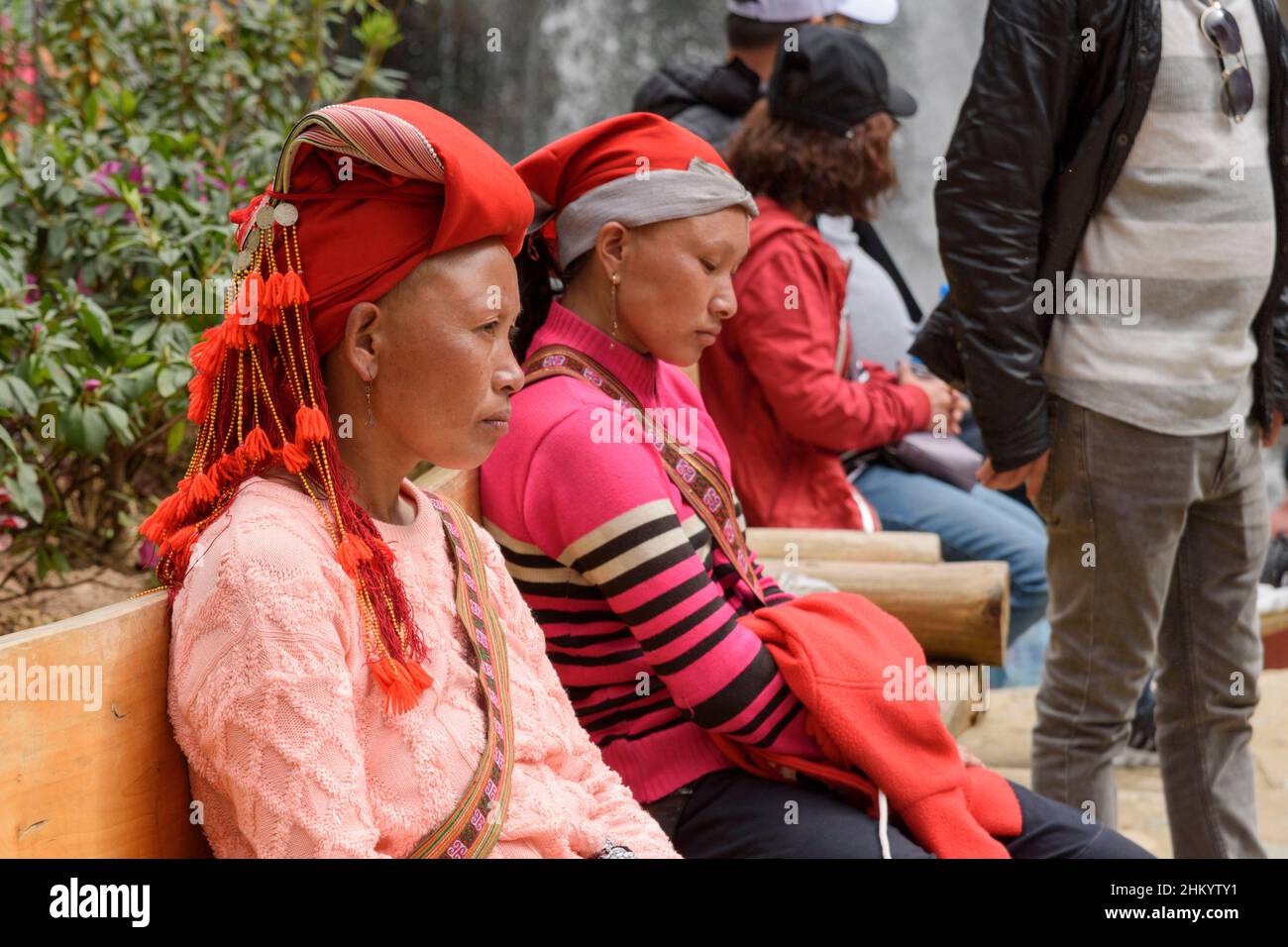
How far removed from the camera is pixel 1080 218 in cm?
286

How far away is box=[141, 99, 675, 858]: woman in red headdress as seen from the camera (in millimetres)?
1466

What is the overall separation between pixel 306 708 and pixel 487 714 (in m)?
0.31

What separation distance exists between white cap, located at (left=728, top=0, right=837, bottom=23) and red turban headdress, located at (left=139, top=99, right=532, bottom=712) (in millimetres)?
3072

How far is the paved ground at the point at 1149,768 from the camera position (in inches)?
153

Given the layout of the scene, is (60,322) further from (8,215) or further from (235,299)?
(235,299)

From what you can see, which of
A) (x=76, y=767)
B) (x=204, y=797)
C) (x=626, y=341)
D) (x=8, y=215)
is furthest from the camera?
(x=8, y=215)

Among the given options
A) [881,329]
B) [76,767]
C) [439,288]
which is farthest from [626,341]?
[881,329]

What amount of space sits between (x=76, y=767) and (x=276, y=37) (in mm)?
3354

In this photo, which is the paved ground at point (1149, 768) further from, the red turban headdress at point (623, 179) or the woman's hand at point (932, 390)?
the red turban headdress at point (623, 179)

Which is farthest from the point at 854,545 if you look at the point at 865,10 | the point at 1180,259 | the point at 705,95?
the point at 865,10

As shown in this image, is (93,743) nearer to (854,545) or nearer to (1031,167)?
(1031,167)

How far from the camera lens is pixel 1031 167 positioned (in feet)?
9.16

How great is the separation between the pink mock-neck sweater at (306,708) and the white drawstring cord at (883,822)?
59cm

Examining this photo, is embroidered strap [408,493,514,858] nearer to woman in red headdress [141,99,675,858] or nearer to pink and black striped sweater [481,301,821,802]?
woman in red headdress [141,99,675,858]
